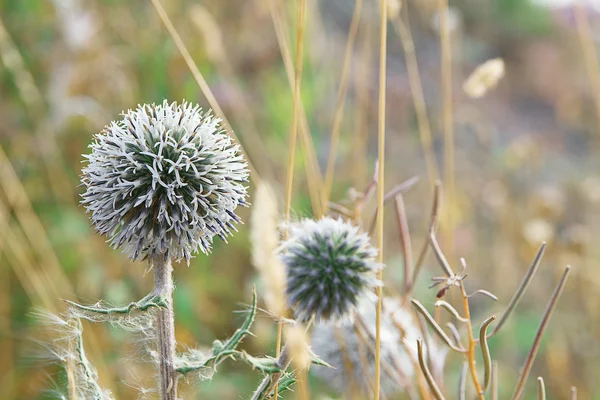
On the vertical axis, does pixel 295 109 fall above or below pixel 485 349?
above

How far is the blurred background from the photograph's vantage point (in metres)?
1.98

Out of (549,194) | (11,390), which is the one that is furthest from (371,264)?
(549,194)

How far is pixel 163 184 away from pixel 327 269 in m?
Answer: 0.26

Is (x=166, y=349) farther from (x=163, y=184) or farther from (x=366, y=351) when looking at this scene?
(x=366, y=351)

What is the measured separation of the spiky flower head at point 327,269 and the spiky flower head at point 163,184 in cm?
11

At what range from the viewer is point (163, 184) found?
0.90 metres

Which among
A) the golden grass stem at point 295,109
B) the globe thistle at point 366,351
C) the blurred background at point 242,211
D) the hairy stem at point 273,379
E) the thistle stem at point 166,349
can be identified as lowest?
the hairy stem at point 273,379

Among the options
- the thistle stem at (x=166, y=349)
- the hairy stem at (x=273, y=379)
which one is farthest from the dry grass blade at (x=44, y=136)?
the hairy stem at (x=273, y=379)

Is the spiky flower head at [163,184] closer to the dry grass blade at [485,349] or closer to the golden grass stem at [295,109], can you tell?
the golden grass stem at [295,109]

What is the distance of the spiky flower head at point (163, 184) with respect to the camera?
0.91 m

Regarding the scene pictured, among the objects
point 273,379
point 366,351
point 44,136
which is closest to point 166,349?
point 273,379

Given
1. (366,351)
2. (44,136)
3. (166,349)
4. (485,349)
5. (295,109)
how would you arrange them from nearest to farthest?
(166,349)
(485,349)
(295,109)
(366,351)
(44,136)

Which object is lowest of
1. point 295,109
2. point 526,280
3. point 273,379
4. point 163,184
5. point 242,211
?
point 273,379

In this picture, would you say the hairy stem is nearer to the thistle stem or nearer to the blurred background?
the thistle stem
